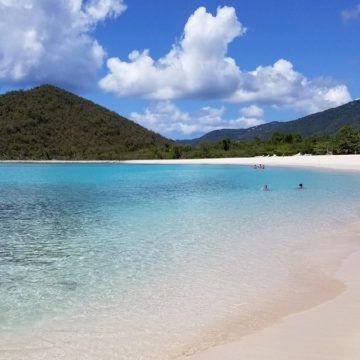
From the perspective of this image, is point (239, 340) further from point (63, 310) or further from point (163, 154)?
point (163, 154)

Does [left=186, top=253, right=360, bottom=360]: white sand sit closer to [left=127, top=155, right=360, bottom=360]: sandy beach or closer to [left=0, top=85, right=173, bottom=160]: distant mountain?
[left=127, top=155, right=360, bottom=360]: sandy beach

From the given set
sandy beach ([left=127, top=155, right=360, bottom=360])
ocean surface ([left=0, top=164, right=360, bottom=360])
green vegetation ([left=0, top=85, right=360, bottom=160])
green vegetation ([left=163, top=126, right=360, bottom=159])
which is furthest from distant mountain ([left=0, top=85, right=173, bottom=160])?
sandy beach ([left=127, top=155, right=360, bottom=360])

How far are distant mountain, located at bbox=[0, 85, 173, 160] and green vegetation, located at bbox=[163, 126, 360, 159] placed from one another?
2469cm

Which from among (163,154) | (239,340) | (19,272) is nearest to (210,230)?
(19,272)

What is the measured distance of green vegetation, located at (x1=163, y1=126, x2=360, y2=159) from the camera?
286 ft

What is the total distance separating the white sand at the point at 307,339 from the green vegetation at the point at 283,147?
275 ft

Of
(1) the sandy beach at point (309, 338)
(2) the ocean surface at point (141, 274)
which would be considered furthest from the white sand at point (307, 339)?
(2) the ocean surface at point (141, 274)

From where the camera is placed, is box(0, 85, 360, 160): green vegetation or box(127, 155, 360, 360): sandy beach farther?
box(0, 85, 360, 160): green vegetation

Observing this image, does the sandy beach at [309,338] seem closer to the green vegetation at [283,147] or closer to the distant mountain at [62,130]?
the green vegetation at [283,147]

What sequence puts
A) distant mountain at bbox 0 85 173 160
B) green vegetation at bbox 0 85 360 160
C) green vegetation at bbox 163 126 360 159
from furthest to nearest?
distant mountain at bbox 0 85 173 160, green vegetation at bbox 0 85 360 160, green vegetation at bbox 163 126 360 159

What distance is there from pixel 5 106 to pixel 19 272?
165 m

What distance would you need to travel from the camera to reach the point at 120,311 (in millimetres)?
6777

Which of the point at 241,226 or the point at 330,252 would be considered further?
the point at 241,226

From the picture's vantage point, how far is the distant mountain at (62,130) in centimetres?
13850
